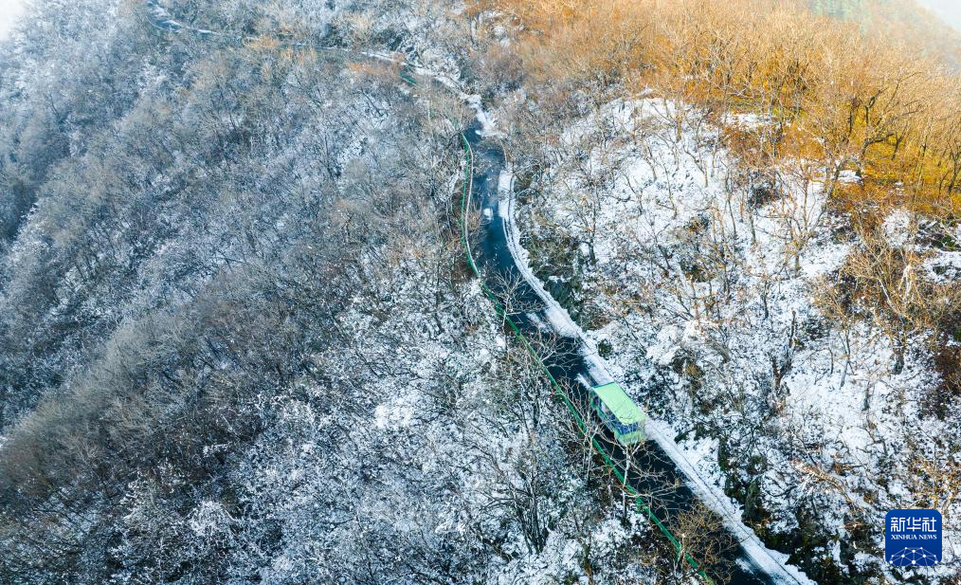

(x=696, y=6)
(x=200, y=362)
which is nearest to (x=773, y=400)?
(x=696, y=6)

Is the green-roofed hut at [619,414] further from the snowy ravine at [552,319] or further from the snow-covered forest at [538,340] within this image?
the snowy ravine at [552,319]

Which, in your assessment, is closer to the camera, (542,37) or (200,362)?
(200,362)

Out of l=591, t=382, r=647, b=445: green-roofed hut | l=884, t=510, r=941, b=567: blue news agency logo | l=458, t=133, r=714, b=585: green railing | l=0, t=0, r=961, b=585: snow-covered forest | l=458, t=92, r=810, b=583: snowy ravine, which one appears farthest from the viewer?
l=591, t=382, r=647, b=445: green-roofed hut

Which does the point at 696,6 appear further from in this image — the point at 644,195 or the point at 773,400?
the point at 773,400

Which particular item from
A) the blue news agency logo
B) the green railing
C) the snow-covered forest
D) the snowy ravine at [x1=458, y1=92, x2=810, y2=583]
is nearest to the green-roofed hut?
the green railing

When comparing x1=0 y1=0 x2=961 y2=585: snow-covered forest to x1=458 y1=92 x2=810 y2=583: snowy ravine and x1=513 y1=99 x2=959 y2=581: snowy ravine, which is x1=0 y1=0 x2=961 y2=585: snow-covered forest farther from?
x1=458 y1=92 x2=810 y2=583: snowy ravine

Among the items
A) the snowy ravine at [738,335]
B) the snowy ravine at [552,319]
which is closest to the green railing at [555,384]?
the snowy ravine at [552,319]

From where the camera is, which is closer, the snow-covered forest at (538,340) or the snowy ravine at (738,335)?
the snowy ravine at (738,335)
